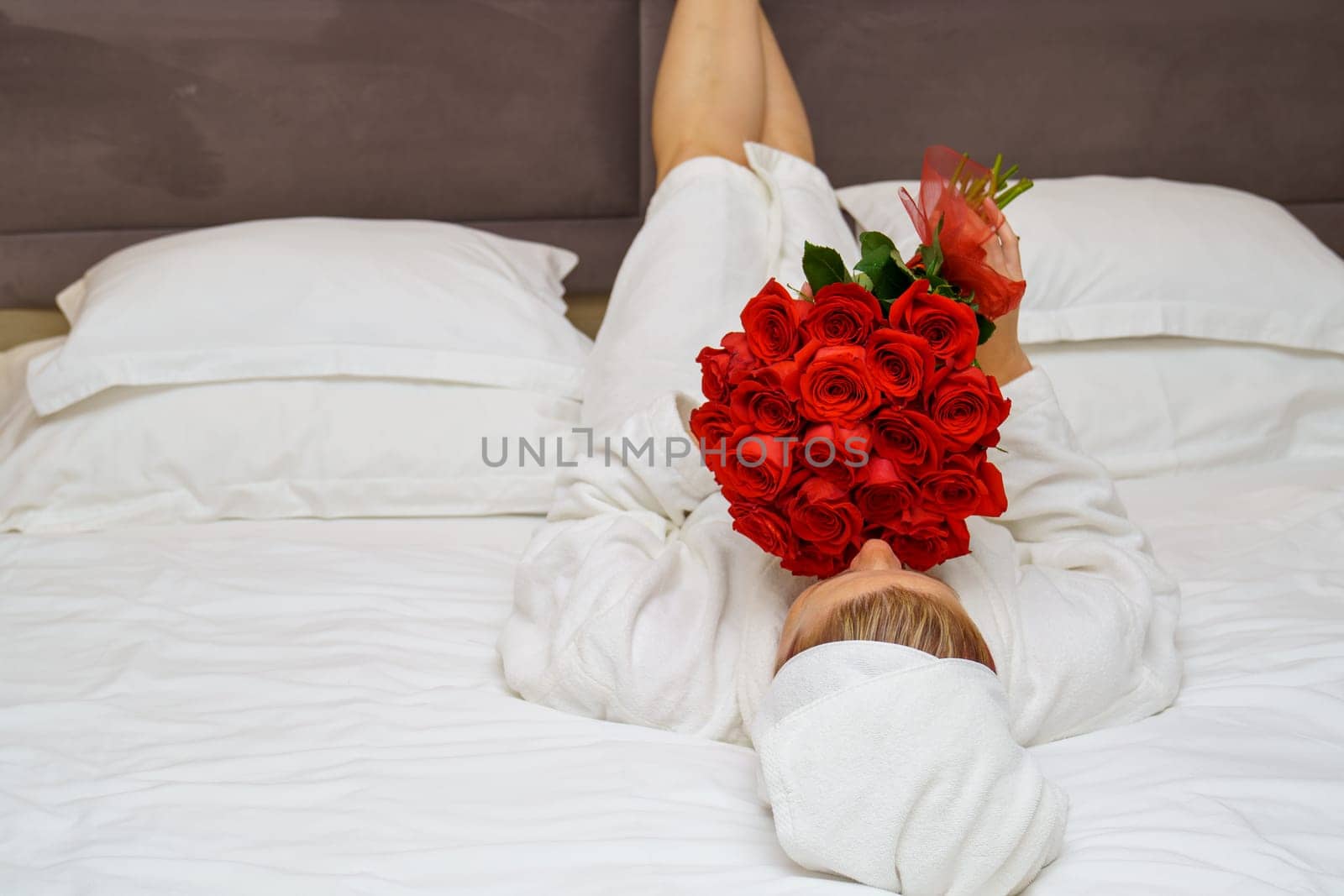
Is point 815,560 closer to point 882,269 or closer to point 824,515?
point 824,515

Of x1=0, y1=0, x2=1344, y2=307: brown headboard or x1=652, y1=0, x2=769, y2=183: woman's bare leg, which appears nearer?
x1=652, y1=0, x2=769, y2=183: woman's bare leg

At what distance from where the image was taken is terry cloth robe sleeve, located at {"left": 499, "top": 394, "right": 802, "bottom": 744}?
1.14 metres

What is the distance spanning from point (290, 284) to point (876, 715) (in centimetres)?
125

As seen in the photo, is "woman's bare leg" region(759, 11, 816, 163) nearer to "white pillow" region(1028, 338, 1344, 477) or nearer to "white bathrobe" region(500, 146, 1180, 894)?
"white bathrobe" region(500, 146, 1180, 894)

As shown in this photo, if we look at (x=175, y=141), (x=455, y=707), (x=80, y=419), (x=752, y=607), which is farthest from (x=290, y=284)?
(x=752, y=607)

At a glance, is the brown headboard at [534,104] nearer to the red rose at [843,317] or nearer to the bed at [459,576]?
the bed at [459,576]

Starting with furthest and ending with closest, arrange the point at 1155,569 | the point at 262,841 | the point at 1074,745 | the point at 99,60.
Result: the point at 99,60 → the point at 1155,569 → the point at 1074,745 → the point at 262,841

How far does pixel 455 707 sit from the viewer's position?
1179mm

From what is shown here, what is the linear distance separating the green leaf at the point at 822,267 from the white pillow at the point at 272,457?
657 mm

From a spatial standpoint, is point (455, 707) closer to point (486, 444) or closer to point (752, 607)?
point (752, 607)

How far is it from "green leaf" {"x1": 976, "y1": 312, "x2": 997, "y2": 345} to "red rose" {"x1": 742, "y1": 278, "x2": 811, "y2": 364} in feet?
0.68

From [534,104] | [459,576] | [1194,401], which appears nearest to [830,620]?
[459,576]

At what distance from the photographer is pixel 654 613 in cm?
117

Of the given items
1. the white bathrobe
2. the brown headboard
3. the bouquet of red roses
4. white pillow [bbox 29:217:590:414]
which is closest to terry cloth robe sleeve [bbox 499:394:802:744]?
the white bathrobe
